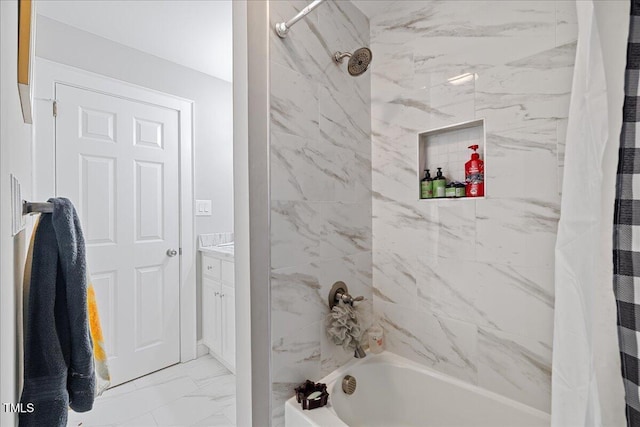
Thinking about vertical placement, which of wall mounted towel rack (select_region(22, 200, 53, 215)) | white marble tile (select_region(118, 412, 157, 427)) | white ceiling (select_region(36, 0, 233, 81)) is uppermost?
white ceiling (select_region(36, 0, 233, 81))

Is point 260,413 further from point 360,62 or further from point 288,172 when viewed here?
point 360,62

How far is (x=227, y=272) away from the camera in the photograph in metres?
2.28

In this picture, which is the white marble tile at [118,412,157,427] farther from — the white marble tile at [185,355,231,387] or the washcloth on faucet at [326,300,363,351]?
the washcloth on faucet at [326,300,363,351]

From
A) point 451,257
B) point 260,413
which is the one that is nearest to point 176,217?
point 260,413

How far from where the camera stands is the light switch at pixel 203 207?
2660 mm

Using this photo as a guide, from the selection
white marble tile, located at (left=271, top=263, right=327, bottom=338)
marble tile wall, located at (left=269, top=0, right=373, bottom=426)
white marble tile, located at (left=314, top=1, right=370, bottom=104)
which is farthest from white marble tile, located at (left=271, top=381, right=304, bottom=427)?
white marble tile, located at (left=314, top=1, right=370, bottom=104)

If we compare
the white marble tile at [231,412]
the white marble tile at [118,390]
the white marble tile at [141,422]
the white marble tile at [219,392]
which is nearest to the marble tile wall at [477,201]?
the white marble tile at [231,412]

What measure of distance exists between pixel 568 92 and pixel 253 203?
1.23m

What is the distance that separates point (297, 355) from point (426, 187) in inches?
38.8

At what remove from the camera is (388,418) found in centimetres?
149

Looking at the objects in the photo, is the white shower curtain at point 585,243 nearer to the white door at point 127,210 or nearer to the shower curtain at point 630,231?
the shower curtain at point 630,231

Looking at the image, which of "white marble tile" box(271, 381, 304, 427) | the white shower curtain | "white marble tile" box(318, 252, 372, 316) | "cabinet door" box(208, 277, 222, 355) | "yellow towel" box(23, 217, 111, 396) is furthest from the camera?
"cabinet door" box(208, 277, 222, 355)

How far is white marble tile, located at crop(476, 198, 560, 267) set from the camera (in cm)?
116

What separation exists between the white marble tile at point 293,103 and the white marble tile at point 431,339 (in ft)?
3.31
